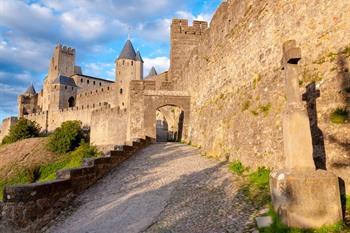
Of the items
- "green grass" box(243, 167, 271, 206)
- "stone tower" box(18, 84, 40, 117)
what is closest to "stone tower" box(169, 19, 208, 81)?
"green grass" box(243, 167, 271, 206)

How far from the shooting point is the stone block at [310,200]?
4207mm

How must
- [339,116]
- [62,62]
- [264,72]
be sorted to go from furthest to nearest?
[62,62]
[264,72]
[339,116]

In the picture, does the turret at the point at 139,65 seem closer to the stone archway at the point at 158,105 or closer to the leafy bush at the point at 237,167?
the stone archway at the point at 158,105

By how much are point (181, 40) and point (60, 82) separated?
42866mm

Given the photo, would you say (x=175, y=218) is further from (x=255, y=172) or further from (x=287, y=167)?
(x=255, y=172)

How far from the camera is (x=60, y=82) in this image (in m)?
59.1

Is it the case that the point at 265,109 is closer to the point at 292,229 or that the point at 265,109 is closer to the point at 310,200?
the point at 310,200

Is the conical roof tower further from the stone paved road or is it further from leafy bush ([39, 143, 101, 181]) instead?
the stone paved road

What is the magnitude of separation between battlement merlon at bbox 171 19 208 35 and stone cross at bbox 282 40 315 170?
1708 cm

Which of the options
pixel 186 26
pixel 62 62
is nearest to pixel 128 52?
pixel 62 62

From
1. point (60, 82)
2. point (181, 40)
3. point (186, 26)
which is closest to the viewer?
point (181, 40)

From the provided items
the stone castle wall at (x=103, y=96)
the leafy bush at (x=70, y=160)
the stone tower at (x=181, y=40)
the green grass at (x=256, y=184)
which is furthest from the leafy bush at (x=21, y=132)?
the green grass at (x=256, y=184)

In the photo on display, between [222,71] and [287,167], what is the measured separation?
746 cm

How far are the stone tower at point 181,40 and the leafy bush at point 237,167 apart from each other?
41.6 ft
